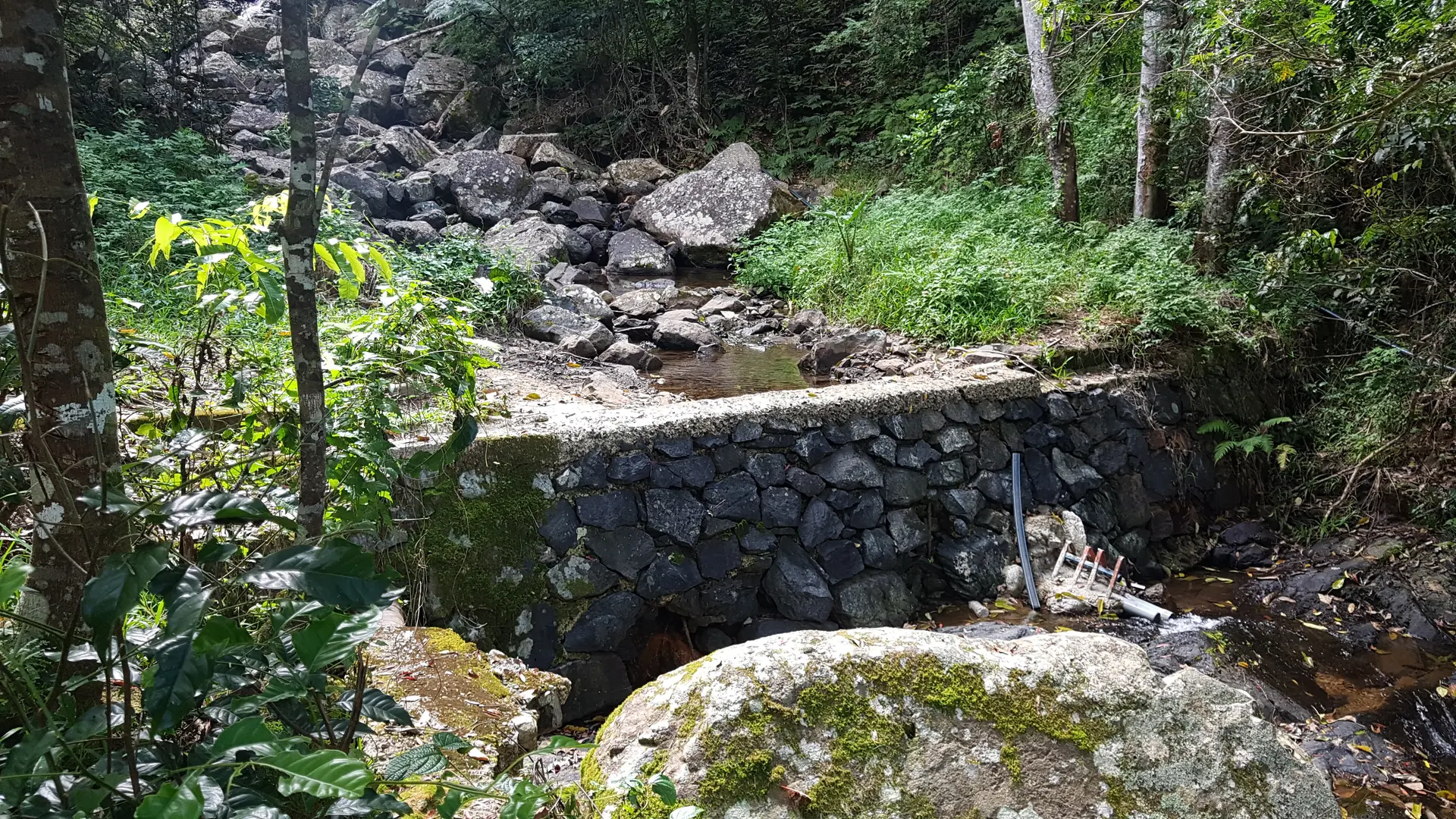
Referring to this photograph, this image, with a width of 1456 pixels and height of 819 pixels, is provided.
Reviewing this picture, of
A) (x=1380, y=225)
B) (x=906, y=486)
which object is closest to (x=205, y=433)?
(x=906, y=486)

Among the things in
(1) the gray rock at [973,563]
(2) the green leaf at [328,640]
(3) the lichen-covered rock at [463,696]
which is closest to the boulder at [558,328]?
(1) the gray rock at [973,563]

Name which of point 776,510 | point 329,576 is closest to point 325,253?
point 329,576

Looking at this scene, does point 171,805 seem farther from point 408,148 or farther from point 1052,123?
point 408,148

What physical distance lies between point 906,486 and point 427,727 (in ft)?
10.6

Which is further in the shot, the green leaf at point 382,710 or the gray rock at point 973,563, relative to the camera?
the gray rock at point 973,563

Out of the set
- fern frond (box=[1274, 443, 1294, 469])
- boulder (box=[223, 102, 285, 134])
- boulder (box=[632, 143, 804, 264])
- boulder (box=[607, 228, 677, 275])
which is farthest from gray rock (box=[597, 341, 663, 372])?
boulder (box=[223, 102, 285, 134])

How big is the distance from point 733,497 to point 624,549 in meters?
0.63

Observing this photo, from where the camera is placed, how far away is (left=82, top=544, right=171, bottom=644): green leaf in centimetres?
89

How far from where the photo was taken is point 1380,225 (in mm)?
4809

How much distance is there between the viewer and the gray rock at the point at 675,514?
Answer: 3.93 metres

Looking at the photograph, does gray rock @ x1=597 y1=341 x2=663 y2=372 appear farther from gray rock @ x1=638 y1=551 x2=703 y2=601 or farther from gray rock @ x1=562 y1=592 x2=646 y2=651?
gray rock @ x1=562 y1=592 x2=646 y2=651

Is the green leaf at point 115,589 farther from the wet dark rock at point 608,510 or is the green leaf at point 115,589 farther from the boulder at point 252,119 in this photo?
the boulder at point 252,119

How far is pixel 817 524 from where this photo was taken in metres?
4.40

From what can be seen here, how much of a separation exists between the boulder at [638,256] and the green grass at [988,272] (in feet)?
3.96
